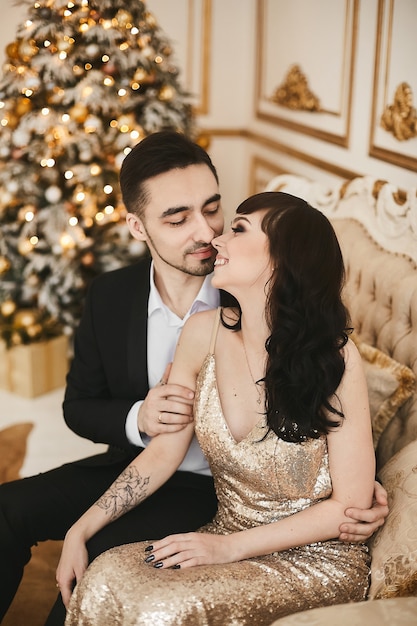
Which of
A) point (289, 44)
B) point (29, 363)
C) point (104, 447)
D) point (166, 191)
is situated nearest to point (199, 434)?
point (166, 191)

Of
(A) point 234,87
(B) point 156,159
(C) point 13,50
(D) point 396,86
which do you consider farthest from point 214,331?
(A) point 234,87

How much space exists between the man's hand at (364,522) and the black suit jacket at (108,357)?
2.33ft

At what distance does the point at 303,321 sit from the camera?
1691mm

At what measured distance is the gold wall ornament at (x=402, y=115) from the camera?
290cm

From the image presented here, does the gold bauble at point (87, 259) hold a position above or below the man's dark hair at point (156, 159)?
below

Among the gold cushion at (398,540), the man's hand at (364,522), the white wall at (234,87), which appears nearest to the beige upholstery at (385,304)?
the gold cushion at (398,540)

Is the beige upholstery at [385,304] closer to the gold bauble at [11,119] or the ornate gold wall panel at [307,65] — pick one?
the ornate gold wall panel at [307,65]

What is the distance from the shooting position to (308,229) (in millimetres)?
1667

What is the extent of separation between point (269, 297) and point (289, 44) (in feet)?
9.89

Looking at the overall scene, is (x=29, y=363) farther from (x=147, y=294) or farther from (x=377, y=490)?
(x=377, y=490)

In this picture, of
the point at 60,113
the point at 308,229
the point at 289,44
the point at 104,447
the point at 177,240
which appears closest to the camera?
the point at 308,229

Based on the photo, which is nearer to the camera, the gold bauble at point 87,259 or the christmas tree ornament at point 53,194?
the christmas tree ornament at point 53,194

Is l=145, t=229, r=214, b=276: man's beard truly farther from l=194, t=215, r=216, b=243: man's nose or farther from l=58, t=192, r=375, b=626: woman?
l=58, t=192, r=375, b=626: woman

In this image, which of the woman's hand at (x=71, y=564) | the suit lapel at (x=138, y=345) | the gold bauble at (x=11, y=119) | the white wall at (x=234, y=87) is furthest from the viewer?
the white wall at (x=234, y=87)
